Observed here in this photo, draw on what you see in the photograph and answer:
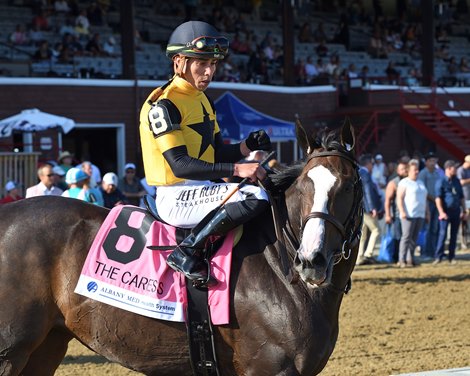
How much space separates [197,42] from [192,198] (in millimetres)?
891

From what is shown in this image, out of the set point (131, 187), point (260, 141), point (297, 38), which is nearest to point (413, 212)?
point (131, 187)

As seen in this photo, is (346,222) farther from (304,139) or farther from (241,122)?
(241,122)

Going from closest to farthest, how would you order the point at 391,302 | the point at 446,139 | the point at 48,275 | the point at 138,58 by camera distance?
the point at 48,275, the point at 391,302, the point at 138,58, the point at 446,139

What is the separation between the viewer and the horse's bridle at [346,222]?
A: 4719 mm

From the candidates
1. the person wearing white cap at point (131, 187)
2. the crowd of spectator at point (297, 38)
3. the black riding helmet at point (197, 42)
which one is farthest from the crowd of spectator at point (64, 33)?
the black riding helmet at point (197, 42)

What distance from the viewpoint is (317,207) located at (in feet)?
15.6

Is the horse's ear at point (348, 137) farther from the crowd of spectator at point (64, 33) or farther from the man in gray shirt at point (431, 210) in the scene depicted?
the crowd of spectator at point (64, 33)

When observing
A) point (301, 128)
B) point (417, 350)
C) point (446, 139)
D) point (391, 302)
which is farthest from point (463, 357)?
point (446, 139)

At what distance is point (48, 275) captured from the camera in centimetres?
536

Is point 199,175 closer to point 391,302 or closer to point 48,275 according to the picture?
point 48,275

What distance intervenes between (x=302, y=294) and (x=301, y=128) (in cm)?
91

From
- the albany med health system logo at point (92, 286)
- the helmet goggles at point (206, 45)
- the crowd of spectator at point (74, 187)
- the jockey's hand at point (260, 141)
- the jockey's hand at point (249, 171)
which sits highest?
the helmet goggles at point (206, 45)

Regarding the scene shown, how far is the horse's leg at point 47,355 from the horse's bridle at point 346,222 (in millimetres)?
1701

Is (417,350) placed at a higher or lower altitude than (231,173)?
lower
